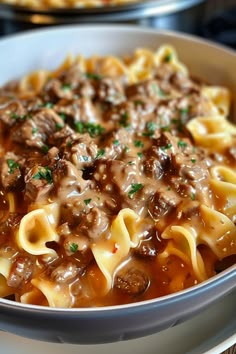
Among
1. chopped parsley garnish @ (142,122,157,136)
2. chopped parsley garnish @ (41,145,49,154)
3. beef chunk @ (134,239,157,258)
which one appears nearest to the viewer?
beef chunk @ (134,239,157,258)

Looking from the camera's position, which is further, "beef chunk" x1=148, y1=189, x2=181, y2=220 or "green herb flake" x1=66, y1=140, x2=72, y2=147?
"green herb flake" x1=66, y1=140, x2=72, y2=147

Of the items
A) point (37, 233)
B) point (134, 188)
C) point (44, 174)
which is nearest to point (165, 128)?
point (134, 188)

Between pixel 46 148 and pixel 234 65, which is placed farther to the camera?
pixel 234 65

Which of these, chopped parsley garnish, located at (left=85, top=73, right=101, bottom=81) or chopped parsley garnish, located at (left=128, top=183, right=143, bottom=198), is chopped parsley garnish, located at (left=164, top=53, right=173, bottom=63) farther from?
chopped parsley garnish, located at (left=128, top=183, right=143, bottom=198)

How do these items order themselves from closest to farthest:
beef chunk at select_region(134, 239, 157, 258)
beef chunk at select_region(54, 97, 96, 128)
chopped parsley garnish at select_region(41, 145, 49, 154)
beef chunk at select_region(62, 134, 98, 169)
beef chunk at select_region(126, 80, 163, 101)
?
beef chunk at select_region(134, 239, 157, 258)
beef chunk at select_region(62, 134, 98, 169)
chopped parsley garnish at select_region(41, 145, 49, 154)
beef chunk at select_region(54, 97, 96, 128)
beef chunk at select_region(126, 80, 163, 101)

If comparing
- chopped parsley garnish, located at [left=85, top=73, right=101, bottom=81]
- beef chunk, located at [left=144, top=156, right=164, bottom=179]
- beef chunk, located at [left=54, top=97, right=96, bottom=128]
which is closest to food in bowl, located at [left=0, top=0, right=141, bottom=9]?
chopped parsley garnish, located at [left=85, top=73, right=101, bottom=81]

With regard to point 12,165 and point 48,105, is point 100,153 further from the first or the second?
point 48,105

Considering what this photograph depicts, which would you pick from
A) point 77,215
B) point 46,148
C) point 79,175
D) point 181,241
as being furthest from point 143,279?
point 46,148

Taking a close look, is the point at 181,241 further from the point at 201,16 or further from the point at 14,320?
the point at 201,16
